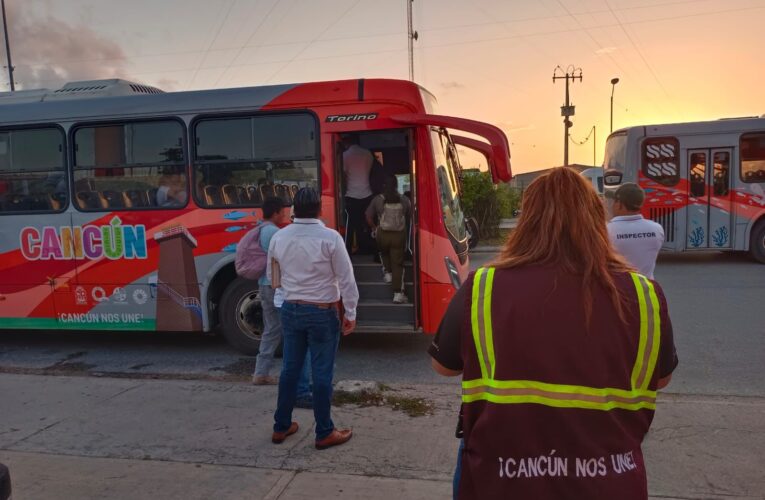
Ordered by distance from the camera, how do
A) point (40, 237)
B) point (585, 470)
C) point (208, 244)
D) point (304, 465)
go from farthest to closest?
point (40, 237), point (208, 244), point (304, 465), point (585, 470)

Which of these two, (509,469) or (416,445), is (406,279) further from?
(509,469)

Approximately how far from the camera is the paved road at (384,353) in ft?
20.3

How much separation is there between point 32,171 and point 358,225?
13.6 feet

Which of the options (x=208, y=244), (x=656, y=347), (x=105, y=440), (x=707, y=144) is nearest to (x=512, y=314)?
(x=656, y=347)

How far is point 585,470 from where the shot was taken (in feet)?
5.55

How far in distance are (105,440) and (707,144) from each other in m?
13.8

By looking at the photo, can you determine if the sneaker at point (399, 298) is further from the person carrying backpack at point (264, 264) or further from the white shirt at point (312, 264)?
the white shirt at point (312, 264)

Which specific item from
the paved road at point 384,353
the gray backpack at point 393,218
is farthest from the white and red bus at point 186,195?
the paved road at point 384,353

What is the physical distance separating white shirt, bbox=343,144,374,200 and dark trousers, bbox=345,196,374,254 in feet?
0.24

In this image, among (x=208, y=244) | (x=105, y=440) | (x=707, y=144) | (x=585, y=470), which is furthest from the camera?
(x=707, y=144)

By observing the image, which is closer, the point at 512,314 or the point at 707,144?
the point at 512,314

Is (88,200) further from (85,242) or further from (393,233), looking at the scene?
(393,233)

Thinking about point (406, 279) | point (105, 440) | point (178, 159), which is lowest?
point (105, 440)

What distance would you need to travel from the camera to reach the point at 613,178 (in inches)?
581
